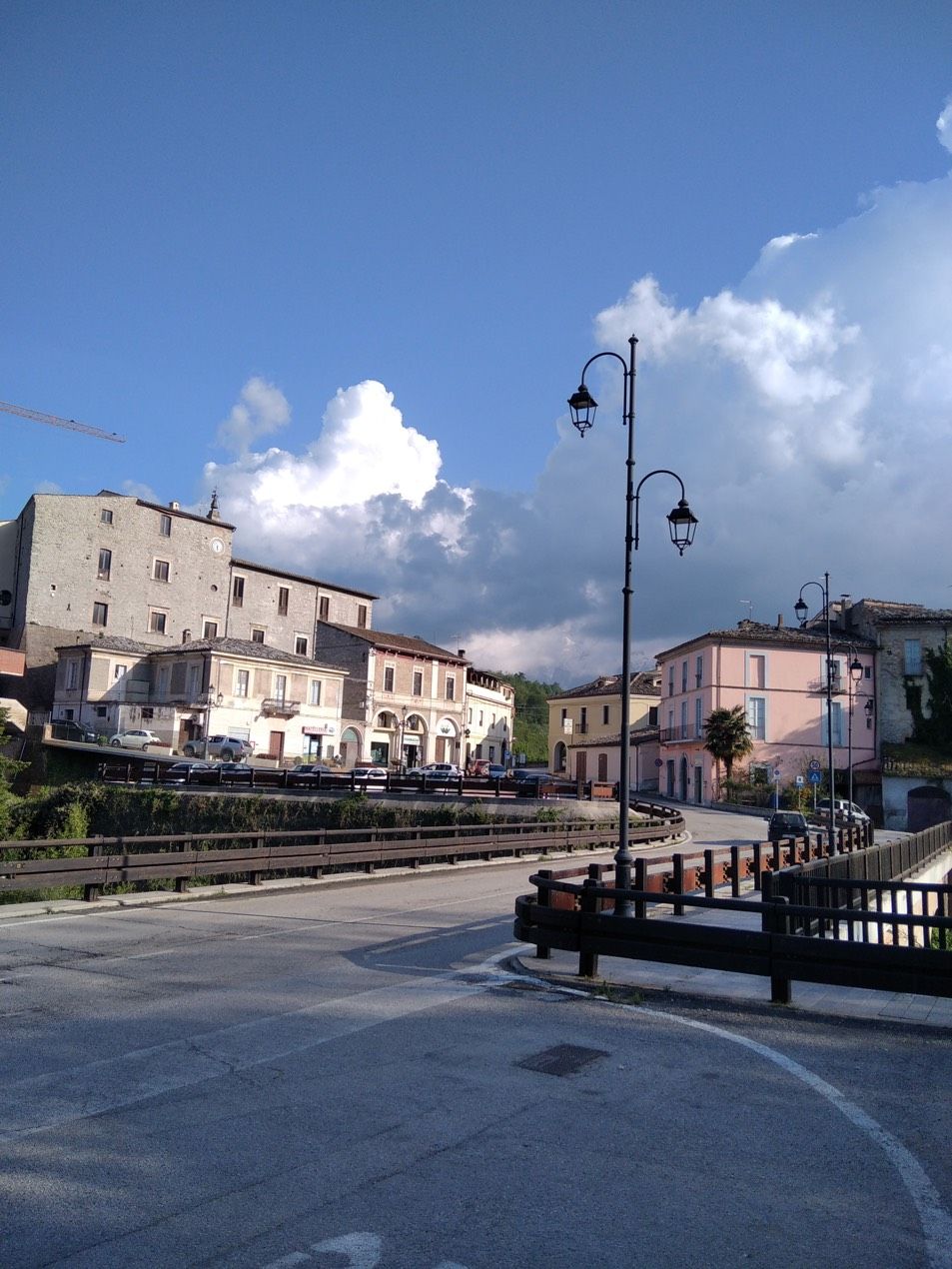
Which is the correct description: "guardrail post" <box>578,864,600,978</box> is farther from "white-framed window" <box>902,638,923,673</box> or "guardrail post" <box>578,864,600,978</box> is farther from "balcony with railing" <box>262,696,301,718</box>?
"white-framed window" <box>902,638,923,673</box>

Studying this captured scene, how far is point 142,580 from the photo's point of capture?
70.4 m

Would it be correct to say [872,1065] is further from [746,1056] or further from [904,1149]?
[904,1149]

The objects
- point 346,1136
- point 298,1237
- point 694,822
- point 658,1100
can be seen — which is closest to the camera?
point 298,1237

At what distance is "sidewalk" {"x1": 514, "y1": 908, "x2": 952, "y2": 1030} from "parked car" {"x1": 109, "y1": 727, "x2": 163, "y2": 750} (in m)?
49.4

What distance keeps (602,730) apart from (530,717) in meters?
83.3

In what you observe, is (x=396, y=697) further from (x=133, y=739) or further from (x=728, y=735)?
(x=728, y=735)

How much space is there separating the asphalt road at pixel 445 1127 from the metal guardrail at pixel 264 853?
5389 mm

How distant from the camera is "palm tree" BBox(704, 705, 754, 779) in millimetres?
57534

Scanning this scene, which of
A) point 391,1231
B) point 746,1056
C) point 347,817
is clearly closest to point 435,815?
point 347,817

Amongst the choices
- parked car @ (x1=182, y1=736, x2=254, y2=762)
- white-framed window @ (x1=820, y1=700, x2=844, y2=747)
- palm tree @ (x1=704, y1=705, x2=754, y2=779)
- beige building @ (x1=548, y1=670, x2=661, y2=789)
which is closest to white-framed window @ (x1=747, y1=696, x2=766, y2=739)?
palm tree @ (x1=704, y1=705, x2=754, y2=779)

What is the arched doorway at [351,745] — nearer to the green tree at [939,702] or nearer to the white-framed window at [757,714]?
the white-framed window at [757,714]

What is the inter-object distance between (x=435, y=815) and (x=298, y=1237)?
33940mm

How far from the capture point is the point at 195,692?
61562 millimetres

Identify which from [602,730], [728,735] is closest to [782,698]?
[728,735]
